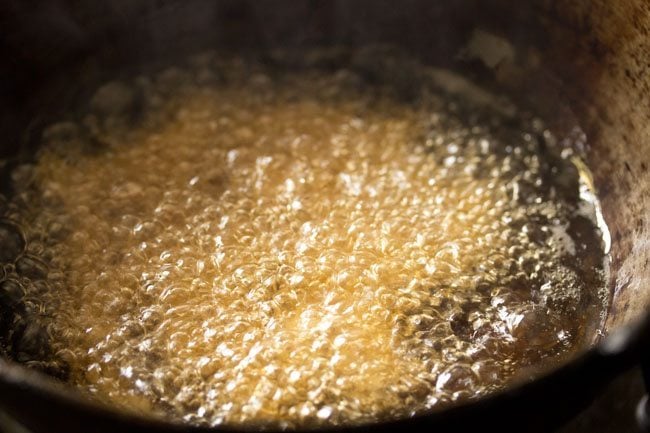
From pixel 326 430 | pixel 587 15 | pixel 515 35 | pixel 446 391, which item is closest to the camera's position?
pixel 326 430

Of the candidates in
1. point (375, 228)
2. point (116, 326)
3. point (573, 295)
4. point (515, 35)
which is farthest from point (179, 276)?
point (515, 35)

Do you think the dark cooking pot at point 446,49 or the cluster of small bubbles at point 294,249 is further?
the dark cooking pot at point 446,49

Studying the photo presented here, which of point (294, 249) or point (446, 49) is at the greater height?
point (446, 49)

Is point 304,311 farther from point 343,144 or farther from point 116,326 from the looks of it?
point 343,144

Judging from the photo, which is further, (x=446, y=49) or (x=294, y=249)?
(x=446, y=49)
